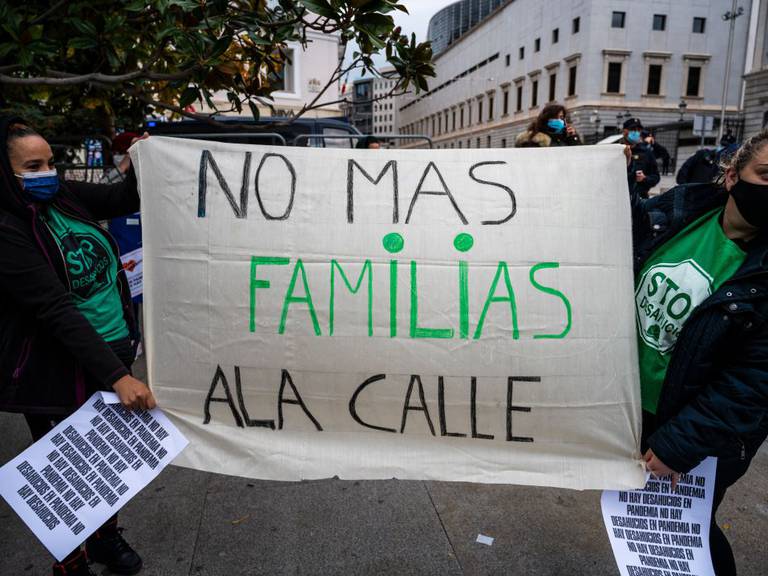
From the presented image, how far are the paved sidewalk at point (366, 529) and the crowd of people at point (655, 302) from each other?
54cm

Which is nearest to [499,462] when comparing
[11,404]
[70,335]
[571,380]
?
[571,380]

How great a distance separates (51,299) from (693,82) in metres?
51.3

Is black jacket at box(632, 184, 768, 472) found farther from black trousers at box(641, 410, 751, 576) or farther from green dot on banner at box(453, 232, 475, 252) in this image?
green dot on banner at box(453, 232, 475, 252)

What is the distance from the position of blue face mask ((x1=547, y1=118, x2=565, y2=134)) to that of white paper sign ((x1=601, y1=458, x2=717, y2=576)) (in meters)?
2.94

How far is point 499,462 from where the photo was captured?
1.89m

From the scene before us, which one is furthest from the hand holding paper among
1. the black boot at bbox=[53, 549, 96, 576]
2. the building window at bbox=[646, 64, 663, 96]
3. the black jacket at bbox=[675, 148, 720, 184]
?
the building window at bbox=[646, 64, 663, 96]

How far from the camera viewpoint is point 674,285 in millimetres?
1747

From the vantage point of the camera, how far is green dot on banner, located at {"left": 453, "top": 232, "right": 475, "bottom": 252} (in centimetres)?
184

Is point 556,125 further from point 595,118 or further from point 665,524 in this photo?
point 595,118

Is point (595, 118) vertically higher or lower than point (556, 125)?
higher

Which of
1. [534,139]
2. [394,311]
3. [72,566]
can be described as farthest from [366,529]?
A: [534,139]

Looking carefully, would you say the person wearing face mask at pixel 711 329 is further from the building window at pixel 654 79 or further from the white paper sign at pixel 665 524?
the building window at pixel 654 79

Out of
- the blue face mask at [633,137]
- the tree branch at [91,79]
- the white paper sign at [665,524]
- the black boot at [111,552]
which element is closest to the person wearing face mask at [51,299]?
the black boot at [111,552]

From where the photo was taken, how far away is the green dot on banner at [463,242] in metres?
1.84
